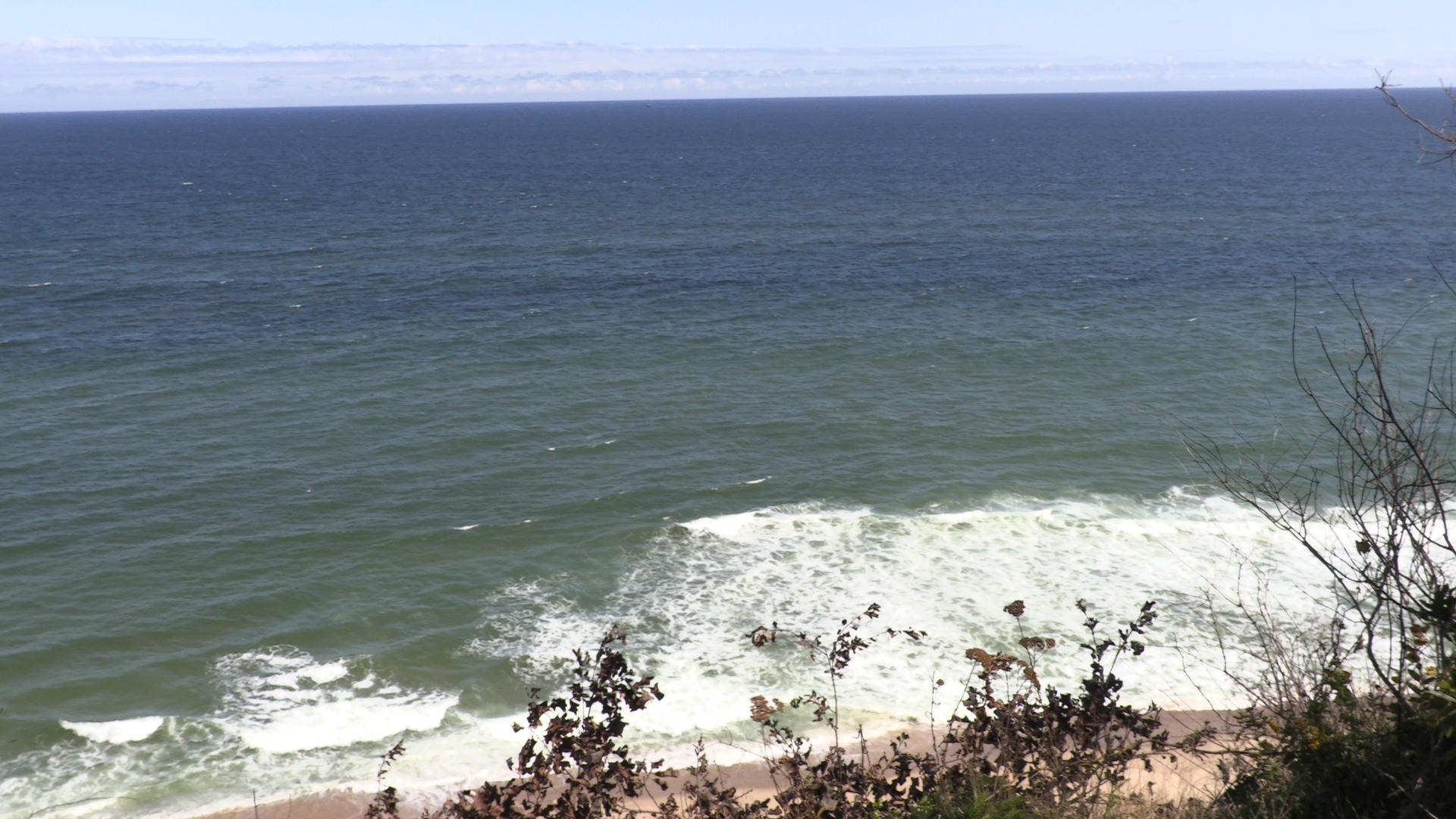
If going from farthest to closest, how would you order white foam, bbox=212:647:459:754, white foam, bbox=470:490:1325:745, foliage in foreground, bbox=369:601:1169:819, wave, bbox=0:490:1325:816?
white foam, bbox=470:490:1325:745 < white foam, bbox=212:647:459:754 < wave, bbox=0:490:1325:816 < foliage in foreground, bbox=369:601:1169:819

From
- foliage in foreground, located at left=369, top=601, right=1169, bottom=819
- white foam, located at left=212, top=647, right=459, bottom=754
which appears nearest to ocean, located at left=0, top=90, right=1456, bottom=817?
white foam, located at left=212, top=647, right=459, bottom=754

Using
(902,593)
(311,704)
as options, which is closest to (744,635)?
(902,593)

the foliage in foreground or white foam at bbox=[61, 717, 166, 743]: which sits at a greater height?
the foliage in foreground

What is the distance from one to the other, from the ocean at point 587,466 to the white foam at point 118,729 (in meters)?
0.06

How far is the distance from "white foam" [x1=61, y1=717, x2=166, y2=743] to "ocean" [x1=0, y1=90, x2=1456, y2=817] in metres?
0.06

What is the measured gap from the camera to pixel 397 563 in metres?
18.3

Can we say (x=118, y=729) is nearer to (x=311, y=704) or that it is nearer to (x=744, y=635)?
(x=311, y=704)

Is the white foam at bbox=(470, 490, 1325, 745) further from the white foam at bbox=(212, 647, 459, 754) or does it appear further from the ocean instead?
the white foam at bbox=(212, 647, 459, 754)

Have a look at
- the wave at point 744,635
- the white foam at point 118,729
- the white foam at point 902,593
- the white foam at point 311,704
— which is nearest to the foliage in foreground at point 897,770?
the wave at point 744,635

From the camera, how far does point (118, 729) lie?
44.9 feet

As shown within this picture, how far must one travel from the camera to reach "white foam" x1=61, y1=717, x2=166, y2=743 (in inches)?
530

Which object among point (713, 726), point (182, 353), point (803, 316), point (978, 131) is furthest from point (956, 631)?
point (978, 131)

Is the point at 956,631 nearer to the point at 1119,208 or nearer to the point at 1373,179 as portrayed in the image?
the point at 1119,208

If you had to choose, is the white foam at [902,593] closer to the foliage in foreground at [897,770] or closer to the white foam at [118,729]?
the white foam at [118,729]
